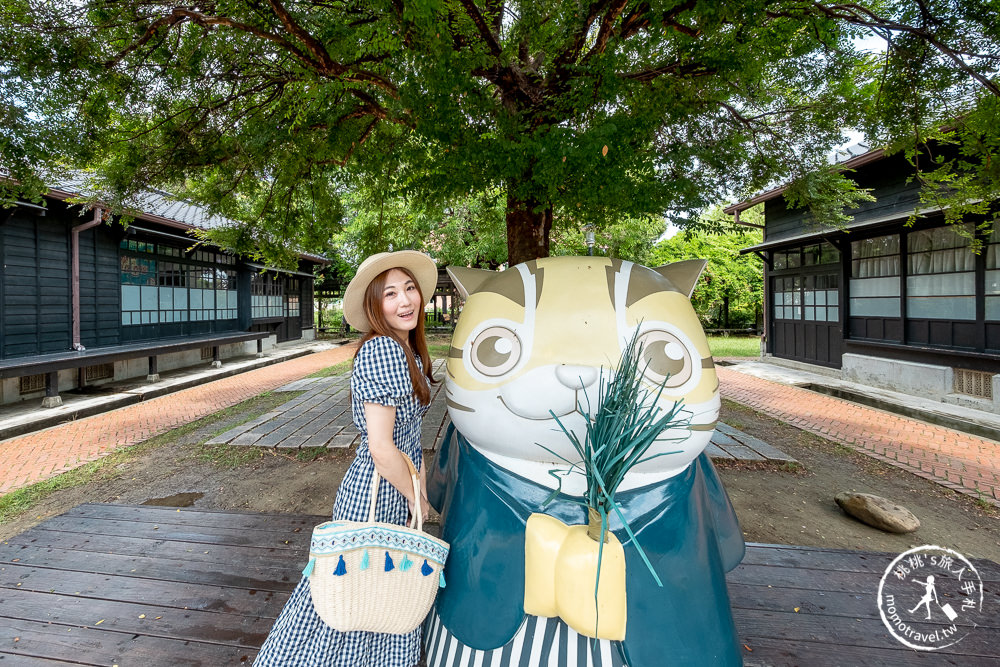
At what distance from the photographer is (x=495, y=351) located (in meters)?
1.36

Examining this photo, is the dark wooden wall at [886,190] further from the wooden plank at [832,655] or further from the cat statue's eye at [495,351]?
the cat statue's eye at [495,351]

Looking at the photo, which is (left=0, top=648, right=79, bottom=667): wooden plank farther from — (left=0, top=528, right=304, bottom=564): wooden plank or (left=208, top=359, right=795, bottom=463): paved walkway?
(left=208, top=359, right=795, bottom=463): paved walkway

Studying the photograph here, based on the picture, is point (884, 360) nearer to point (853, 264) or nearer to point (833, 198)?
point (853, 264)

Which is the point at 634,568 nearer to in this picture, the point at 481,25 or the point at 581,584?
the point at 581,584

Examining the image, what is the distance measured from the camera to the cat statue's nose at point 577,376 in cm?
122

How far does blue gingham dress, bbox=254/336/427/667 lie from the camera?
130 cm

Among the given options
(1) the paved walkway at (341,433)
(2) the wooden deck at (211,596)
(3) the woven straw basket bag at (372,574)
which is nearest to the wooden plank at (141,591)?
(2) the wooden deck at (211,596)

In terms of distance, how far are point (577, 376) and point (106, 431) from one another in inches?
278

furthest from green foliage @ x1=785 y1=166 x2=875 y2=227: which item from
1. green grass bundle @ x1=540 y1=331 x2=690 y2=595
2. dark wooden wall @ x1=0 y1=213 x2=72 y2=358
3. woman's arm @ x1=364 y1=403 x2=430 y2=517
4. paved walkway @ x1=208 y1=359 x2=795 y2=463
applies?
dark wooden wall @ x1=0 y1=213 x2=72 y2=358

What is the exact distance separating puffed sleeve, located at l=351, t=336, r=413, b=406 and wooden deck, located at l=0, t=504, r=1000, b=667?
46.5 inches

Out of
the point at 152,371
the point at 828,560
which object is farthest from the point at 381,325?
the point at 152,371

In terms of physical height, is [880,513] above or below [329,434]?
below

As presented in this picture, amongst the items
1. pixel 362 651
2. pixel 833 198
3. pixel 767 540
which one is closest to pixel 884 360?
pixel 833 198

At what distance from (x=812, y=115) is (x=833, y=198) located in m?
0.86
